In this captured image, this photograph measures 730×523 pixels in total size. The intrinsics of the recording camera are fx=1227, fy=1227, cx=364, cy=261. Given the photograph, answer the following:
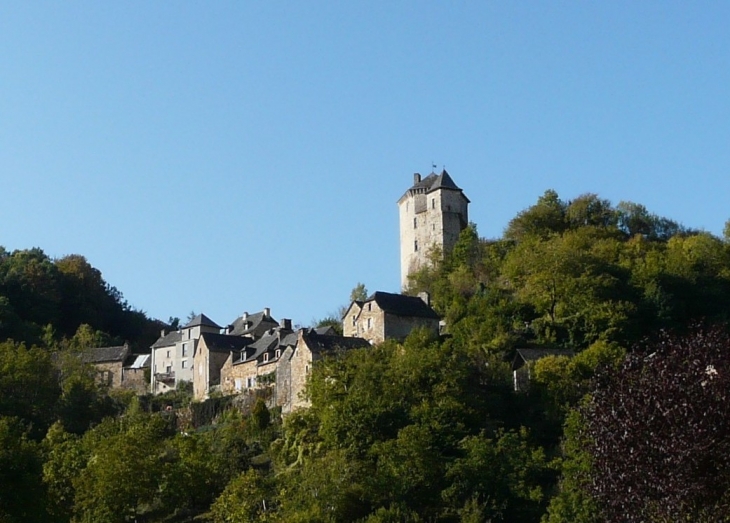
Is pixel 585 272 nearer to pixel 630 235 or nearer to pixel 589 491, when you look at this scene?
pixel 630 235

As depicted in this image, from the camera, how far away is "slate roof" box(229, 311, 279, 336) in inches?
3132

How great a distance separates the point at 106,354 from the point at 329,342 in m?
24.8

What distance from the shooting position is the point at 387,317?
64.1 metres

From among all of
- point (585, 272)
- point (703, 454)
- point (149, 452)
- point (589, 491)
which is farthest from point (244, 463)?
point (703, 454)

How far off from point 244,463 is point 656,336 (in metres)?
21.3

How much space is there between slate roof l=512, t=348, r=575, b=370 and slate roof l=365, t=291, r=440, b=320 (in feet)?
24.7

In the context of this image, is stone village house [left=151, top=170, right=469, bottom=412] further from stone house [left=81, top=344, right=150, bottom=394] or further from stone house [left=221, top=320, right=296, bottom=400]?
stone house [left=81, top=344, right=150, bottom=394]

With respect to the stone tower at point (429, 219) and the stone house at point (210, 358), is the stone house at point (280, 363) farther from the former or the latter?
the stone tower at point (429, 219)

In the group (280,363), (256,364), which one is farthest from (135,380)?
(280,363)

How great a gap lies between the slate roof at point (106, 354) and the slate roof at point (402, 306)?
831 inches

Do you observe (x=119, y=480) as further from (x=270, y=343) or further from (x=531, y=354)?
(x=531, y=354)

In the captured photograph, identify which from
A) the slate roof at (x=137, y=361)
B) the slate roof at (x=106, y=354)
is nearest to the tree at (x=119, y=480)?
the slate roof at (x=137, y=361)

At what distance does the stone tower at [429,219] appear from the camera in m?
78.9

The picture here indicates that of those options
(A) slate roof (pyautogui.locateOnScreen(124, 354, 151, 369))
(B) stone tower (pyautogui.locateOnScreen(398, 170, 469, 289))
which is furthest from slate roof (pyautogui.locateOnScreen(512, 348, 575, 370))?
(A) slate roof (pyautogui.locateOnScreen(124, 354, 151, 369))
